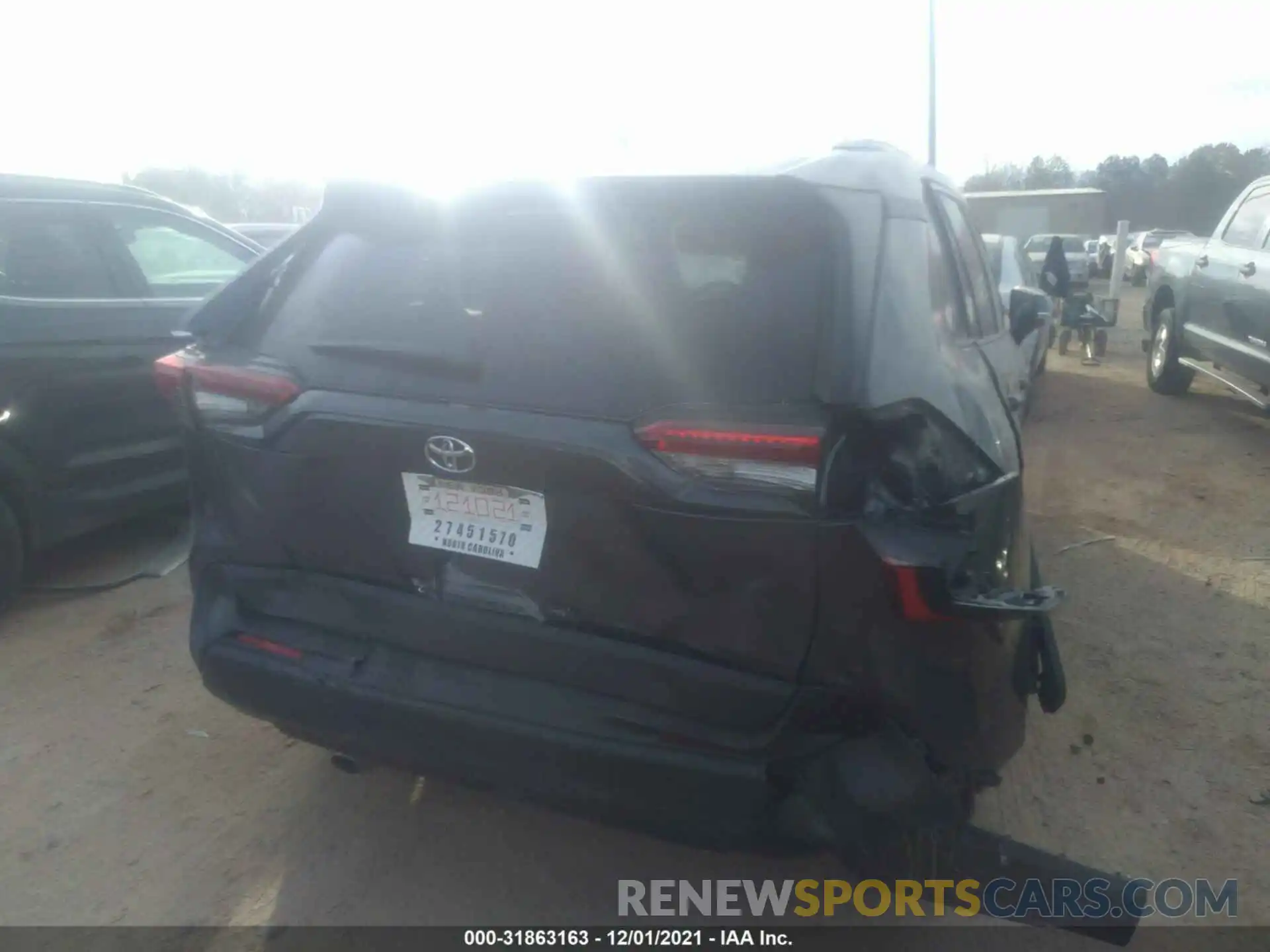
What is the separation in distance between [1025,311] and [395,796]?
3083mm

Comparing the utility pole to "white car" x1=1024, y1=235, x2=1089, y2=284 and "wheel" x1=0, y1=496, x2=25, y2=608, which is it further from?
"wheel" x1=0, y1=496, x2=25, y2=608

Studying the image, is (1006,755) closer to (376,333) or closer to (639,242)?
(639,242)

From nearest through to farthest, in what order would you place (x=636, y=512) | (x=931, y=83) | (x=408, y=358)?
(x=636, y=512) → (x=408, y=358) → (x=931, y=83)

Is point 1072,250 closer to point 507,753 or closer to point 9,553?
point 9,553

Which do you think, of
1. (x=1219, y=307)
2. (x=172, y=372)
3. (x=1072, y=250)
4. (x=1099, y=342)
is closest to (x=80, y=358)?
(x=172, y=372)

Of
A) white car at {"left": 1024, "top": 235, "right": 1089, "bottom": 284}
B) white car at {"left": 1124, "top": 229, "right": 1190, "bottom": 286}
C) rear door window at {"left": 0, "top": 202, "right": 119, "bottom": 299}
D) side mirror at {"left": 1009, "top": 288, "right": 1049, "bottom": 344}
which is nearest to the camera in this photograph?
side mirror at {"left": 1009, "top": 288, "right": 1049, "bottom": 344}

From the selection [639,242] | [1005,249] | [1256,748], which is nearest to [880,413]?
[639,242]

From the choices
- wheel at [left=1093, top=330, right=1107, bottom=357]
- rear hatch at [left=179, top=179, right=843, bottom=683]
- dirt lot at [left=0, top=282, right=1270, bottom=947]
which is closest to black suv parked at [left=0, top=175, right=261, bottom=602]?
dirt lot at [left=0, top=282, right=1270, bottom=947]

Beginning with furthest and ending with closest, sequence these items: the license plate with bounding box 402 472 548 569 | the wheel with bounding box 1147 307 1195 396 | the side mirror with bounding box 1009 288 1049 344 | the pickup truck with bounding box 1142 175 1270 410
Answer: the wheel with bounding box 1147 307 1195 396 < the pickup truck with bounding box 1142 175 1270 410 < the side mirror with bounding box 1009 288 1049 344 < the license plate with bounding box 402 472 548 569

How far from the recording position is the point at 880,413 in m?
1.99

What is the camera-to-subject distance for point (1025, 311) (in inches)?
163

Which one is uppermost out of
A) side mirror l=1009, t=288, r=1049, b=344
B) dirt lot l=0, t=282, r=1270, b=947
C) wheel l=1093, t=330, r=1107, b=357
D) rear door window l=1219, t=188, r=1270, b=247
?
rear door window l=1219, t=188, r=1270, b=247

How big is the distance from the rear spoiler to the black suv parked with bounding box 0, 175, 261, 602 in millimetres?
2040

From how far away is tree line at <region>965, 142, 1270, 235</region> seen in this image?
49.4 meters
